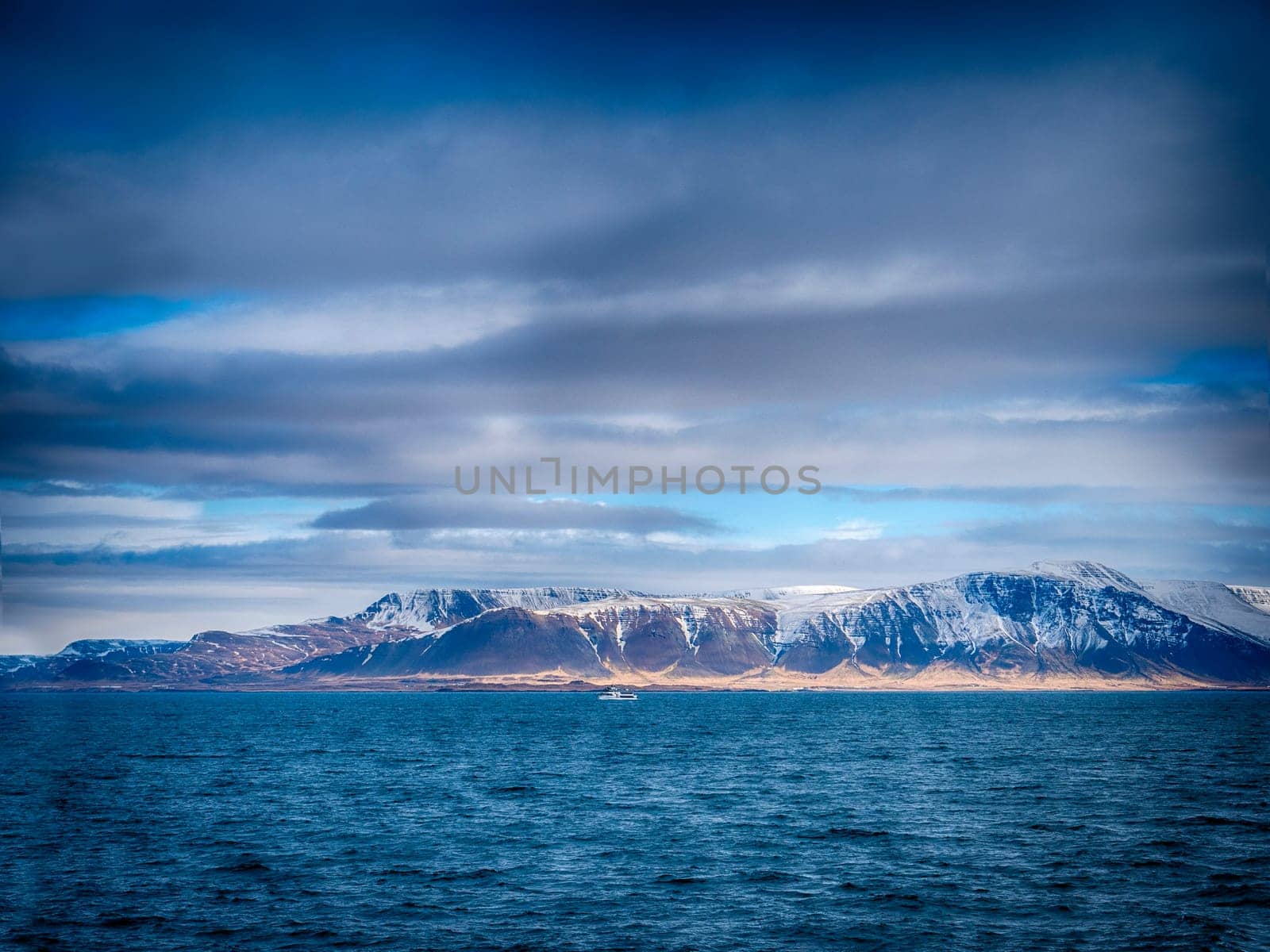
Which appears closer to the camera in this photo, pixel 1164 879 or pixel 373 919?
pixel 373 919

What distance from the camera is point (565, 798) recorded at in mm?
104875

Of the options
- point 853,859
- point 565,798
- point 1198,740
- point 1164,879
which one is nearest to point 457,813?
point 565,798

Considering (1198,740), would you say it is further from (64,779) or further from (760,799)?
(64,779)

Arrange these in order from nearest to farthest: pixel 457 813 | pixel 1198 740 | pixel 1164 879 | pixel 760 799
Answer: pixel 1164 879 < pixel 457 813 < pixel 760 799 < pixel 1198 740

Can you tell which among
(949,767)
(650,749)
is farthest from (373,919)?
(650,749)

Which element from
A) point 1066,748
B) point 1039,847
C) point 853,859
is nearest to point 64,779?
point 853,859

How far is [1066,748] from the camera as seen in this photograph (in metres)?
177

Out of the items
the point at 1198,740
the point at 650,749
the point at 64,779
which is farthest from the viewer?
the point at 1198,740

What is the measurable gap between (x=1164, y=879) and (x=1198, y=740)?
155 meters

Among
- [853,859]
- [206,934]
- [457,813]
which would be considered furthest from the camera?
[457,813]

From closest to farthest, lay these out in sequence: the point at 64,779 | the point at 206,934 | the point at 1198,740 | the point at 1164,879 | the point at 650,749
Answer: the point at 206,934 → the point at 1164,879 → the point at 64,779 → the point at 650,749 → the point at 1198,740

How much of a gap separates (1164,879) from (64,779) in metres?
118

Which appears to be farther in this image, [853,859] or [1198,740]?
[1198,740]

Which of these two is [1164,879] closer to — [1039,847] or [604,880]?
[1039,847]
